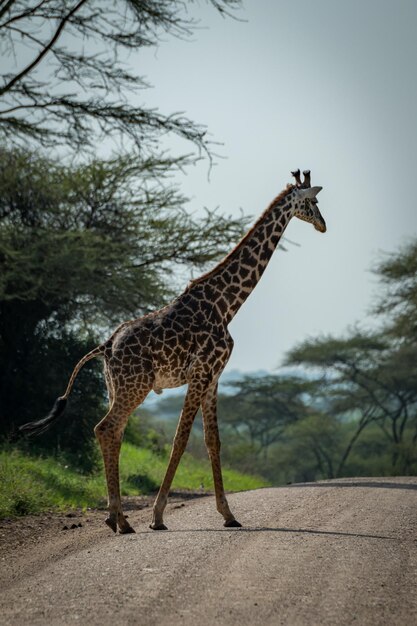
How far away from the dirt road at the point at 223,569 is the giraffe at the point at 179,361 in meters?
0.47

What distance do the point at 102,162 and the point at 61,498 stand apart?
970cm

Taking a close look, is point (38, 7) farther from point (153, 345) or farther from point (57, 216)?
point (153, 345)

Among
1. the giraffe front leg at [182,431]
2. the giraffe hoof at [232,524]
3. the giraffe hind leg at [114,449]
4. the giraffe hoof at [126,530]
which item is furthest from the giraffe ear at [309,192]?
the giraffe hoof at [126,530]

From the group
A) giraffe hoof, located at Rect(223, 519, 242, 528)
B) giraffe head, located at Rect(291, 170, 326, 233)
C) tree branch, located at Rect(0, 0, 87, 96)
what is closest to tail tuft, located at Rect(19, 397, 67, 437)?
giraffe hoof, located at Rect(223, 519, 242, 528)

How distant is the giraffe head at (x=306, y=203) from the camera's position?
9422 mm

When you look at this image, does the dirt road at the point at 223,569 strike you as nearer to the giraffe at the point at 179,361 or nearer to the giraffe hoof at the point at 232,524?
the giraffe hoof at the point at 232,524

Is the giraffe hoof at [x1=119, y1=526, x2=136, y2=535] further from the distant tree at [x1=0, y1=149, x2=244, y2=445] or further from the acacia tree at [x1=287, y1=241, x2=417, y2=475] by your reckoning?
the acacia tree at [x1=287, y1=241, x2=417, y2=475]

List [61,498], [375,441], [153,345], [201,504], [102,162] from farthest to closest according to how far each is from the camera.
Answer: [375,441], [102,162], [61,498], [201,504], [153,345]

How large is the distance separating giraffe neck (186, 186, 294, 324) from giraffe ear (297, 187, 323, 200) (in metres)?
0.11

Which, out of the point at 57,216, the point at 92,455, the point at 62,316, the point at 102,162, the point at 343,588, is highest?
the point at 102,162

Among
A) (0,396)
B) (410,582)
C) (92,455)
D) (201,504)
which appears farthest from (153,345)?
(0,396)

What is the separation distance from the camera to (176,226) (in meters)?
19.8

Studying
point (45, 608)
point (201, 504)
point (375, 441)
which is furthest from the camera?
point (375, 441)

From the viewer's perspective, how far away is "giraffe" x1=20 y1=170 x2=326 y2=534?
827 cm
